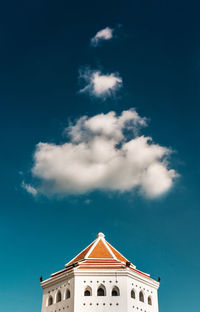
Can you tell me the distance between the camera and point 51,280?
3594 centimetres

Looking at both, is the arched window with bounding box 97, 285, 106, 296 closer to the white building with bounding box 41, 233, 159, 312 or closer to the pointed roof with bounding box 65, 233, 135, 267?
the white building with bounding box 41, 233, 159, 312

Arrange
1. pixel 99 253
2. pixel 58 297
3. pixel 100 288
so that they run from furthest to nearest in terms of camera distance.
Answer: pixel 99 253, pixel 58 297, pixel 100 288

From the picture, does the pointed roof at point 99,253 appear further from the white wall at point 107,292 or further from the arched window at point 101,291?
the arched window at point 101,291

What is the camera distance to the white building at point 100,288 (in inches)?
1278

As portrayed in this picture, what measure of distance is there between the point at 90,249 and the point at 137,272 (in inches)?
210

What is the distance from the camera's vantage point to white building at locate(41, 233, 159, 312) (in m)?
32.5

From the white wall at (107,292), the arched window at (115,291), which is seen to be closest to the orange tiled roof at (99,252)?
the white wall at (107,292)

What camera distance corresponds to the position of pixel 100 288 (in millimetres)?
33312

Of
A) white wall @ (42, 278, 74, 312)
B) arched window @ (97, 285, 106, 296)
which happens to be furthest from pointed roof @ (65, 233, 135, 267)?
arched window @ (97, 285, 106, 296)

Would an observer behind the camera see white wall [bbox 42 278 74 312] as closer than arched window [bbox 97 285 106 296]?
Yes

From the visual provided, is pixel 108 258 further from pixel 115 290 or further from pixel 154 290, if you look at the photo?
pixel 154 290

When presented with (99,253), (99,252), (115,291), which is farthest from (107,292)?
(99,252)

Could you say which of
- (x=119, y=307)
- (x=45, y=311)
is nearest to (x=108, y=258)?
(x=119, y=307)

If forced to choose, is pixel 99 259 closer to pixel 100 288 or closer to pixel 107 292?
pixel 100 288
